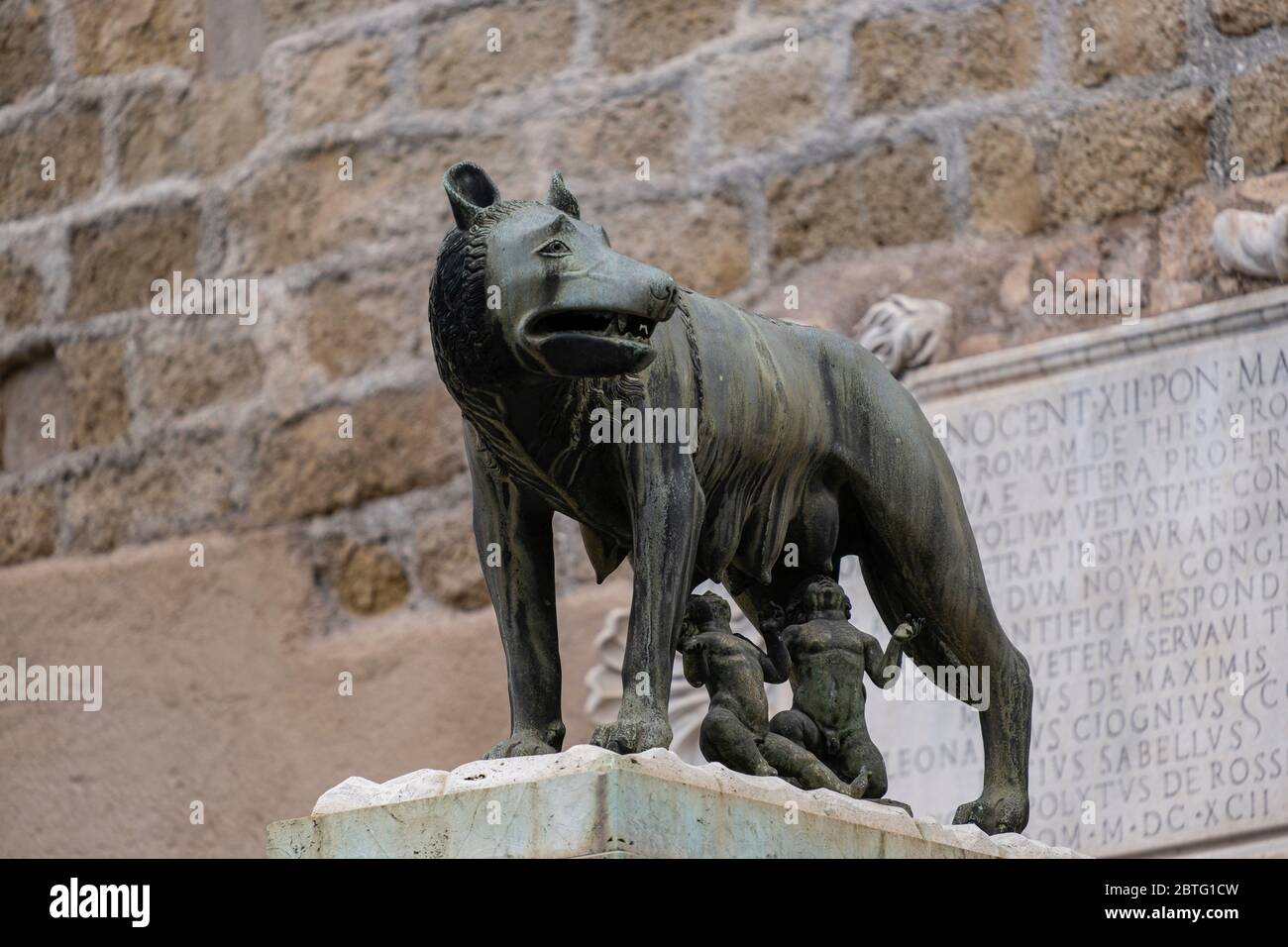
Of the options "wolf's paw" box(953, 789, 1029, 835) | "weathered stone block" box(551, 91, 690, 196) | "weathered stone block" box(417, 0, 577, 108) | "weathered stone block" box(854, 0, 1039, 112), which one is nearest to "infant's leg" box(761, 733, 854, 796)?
"wolf's paw" box(953, 789, 1029, 835)

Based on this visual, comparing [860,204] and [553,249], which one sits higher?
[860,204]

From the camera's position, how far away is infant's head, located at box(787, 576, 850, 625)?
401 centimetres

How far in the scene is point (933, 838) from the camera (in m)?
3.70

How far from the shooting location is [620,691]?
631 cm

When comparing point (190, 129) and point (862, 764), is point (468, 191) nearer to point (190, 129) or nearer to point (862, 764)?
point (862, 764)

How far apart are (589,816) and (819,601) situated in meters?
0.86

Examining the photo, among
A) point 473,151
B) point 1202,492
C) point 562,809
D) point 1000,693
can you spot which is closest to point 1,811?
point 473,151

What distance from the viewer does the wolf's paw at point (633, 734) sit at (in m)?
3.42

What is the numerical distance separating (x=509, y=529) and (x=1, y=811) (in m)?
3.74

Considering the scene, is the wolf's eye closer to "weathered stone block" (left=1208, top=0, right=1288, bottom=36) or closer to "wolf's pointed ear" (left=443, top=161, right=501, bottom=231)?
"wolf's pointed ear" (left=443, top=161, right=501, bottom=231)

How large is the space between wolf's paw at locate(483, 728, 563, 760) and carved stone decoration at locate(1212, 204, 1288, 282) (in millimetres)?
2749

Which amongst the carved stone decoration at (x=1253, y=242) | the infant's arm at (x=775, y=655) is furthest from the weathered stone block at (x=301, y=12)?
the infant's arm at (x=775, y=655)

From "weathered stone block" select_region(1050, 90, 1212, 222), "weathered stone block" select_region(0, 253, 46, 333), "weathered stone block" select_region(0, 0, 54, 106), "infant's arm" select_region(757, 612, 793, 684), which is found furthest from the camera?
"weathered stone block" select_region(0, 0, 54, 106)

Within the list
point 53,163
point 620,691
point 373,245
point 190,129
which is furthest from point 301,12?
point 620,691
